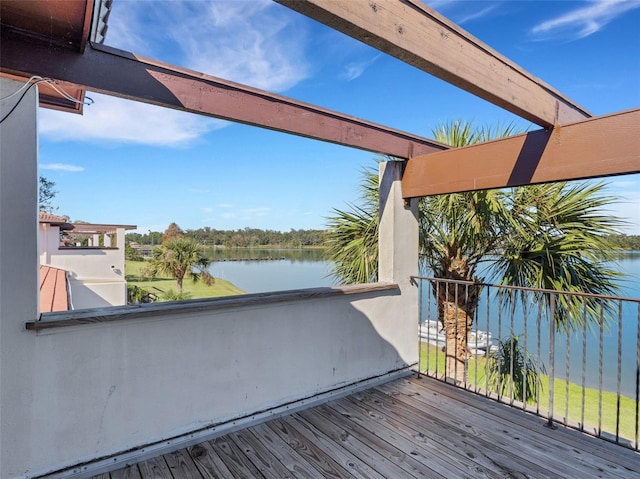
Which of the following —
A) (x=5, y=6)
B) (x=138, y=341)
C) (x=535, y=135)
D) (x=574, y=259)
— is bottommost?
(x=138, y=341)

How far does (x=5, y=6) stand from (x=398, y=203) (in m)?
2.75

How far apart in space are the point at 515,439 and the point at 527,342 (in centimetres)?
160

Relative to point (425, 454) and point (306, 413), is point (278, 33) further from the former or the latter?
point (425, 454)

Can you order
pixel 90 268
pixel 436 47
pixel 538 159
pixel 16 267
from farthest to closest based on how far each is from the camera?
pixel 90 268 < pixel 538 159 < pixel 16 267 < pixel 436 47

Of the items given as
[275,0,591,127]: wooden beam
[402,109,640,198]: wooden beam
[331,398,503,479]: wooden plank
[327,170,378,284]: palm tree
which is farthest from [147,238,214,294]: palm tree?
[275,0,591,127]: wooden beam

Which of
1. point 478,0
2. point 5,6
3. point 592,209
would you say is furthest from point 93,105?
point 592,209

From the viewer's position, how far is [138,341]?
71.3 inches

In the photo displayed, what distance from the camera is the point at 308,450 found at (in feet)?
6.18

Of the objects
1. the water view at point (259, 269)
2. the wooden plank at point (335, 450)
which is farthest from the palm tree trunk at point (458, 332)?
the water view at point (259, 269)

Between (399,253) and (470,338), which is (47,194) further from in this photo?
(470,338)

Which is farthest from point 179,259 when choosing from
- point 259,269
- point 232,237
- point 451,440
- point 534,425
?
point 534,425

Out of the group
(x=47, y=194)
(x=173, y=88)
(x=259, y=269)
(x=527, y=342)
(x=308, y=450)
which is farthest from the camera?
(x=259, y=269)

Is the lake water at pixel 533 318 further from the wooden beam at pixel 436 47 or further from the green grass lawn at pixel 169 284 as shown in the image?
the wooden beam at pixel 436 47

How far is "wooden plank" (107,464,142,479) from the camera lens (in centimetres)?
163
